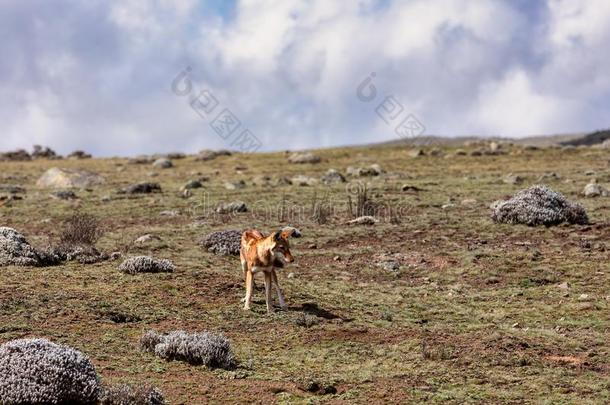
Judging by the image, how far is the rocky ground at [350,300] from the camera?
39.4 ft

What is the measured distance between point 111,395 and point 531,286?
11595 mm

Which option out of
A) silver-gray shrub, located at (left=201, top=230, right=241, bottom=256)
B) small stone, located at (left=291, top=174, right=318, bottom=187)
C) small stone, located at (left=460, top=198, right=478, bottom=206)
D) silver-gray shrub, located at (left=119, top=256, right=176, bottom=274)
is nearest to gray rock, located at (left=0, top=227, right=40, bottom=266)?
silver-gray shrub, located at (left=119, top=256, right=176, bottom=274)

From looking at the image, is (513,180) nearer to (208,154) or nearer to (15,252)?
(15,252)

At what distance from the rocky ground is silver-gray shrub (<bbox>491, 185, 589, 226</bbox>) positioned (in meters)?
0.41

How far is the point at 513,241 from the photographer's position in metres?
23.1

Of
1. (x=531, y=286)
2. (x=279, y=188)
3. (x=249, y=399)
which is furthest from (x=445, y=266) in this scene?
(x=279, y=188)

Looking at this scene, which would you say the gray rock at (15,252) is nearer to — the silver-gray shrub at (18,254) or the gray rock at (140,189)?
the silver-gray shrub at (18,254)

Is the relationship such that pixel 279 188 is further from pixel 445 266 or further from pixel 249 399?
pixel 249 399

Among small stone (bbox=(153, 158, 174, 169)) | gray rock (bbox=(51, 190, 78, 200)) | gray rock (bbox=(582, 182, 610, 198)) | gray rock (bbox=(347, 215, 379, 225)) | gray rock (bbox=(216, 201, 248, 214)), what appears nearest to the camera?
gray rock (bbox=(347, 215, 379, 225))

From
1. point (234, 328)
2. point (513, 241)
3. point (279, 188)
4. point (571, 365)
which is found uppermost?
point (279, 188)

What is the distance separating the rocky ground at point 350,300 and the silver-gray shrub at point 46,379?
118 cm

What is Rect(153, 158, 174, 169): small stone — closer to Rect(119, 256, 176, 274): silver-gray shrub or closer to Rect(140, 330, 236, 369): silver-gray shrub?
Rect(119, 256, 176, 274): silver-gray shrub

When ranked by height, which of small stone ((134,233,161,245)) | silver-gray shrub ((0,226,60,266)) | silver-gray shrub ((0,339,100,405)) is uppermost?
small stone ((134,233,161,245))

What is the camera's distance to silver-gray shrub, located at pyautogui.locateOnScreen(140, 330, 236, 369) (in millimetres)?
12391
